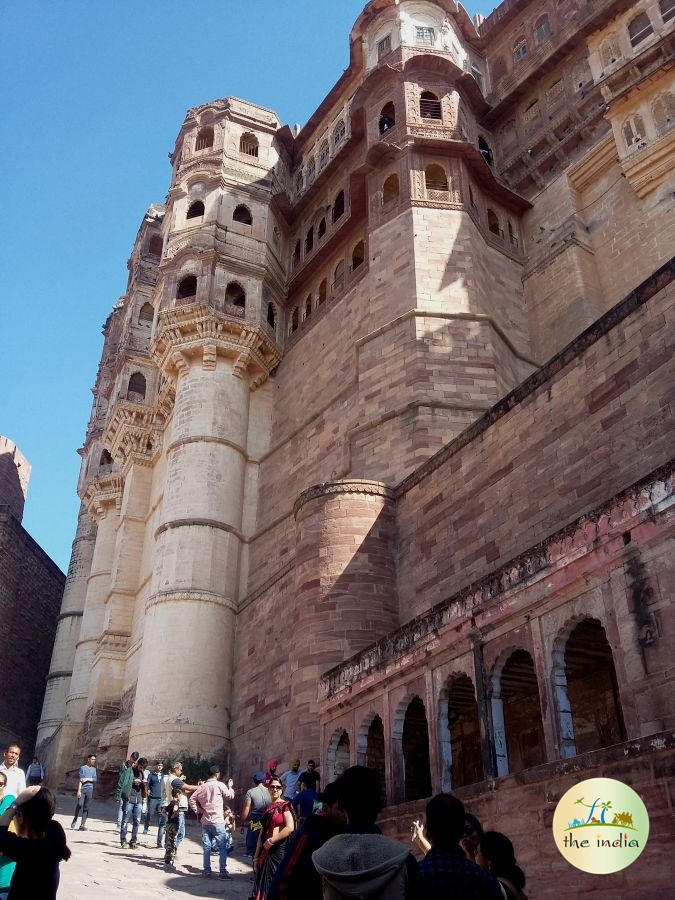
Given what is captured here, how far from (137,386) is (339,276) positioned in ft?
30.1

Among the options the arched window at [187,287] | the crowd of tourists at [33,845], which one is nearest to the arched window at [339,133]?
the arched window at [187,287]

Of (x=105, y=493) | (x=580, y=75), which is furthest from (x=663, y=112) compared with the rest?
(x=105, y=493)

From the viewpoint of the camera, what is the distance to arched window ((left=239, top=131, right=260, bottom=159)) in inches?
1062

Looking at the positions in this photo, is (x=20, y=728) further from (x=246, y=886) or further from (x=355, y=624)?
(x=246, y=886)

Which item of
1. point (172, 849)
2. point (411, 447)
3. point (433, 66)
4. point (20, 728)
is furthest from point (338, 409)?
point (20, 728)

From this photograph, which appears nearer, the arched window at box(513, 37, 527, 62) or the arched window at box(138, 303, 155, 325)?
the arched window at box(513, 37, 527, 62)

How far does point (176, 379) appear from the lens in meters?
23.2

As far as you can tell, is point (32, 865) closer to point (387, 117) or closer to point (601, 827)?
point (601, 827)

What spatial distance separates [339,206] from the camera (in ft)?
79.6

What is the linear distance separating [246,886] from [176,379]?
16.0m

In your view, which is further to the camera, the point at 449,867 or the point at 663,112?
the point at 663,112

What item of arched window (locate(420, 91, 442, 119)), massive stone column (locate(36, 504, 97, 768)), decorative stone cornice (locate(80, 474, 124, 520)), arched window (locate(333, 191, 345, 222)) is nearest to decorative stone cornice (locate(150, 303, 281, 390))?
arched window (locate(333, 191, 345, 222))

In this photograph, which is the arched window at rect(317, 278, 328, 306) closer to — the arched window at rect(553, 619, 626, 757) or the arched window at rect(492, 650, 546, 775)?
the arched window at rect(492, 650, 546, 775)

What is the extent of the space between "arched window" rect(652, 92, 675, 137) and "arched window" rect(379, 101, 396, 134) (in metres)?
6.53
